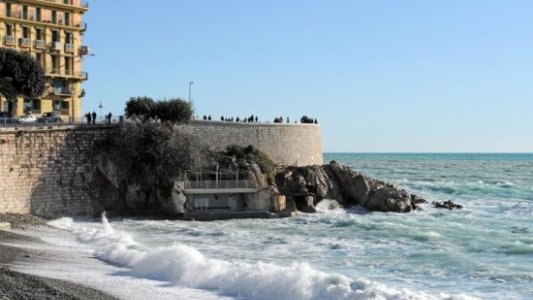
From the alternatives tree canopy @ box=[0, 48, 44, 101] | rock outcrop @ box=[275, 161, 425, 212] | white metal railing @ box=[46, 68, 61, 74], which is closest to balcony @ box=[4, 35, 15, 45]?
white metal railing @ box=[46, 68, 61, 74]

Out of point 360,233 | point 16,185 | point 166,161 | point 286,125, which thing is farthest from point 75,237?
point 286,125

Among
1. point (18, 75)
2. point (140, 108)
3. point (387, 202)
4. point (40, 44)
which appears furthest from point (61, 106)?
point (387, 202)

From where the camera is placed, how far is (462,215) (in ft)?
156

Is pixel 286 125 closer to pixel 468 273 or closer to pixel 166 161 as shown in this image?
pixel 166 161

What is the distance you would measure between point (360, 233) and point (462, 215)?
12.9 m

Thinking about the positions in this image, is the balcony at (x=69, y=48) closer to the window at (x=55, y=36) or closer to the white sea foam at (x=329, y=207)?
the window at (x=55, y=36)

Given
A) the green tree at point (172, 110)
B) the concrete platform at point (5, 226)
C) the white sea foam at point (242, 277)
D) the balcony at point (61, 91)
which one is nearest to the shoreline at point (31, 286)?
the white sea foam at point (242, 277)

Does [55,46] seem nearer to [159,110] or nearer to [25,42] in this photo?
[25,42]

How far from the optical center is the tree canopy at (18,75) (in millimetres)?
49031

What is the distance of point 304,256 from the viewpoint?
97.7 feet

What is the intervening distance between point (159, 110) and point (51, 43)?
54.8 ft

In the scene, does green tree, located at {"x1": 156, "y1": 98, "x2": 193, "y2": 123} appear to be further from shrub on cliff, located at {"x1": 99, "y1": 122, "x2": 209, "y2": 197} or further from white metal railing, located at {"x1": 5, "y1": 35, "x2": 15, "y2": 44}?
white metal railing, located at {"x1": 5, "y1": 35, "x2": 15, "y2": 44}

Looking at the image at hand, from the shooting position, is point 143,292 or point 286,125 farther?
point 286,125

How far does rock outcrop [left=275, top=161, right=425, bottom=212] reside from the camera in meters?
46.4
